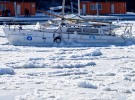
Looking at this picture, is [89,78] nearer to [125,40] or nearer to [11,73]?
[11,73]

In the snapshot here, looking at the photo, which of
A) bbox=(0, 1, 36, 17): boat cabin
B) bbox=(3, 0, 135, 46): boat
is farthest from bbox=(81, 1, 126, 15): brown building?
bbox=(3, 0, 135, 46): boat

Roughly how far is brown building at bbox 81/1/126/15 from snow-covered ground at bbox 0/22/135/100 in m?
36.1

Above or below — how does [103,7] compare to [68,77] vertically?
above

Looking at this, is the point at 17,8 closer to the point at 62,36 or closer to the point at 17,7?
the point at 17,7

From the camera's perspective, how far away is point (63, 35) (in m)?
26.1

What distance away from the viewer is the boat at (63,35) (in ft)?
85.0

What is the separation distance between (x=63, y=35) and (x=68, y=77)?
12682 millimetres

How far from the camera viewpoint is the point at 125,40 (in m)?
26.3

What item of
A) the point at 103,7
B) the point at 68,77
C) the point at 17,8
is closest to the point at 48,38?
the point at 68,77

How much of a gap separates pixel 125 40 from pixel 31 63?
36.8 ft

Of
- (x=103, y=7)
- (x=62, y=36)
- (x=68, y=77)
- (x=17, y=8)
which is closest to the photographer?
(x=68, y=77)

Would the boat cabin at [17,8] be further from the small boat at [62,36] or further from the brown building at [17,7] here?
the small boat at [62,36]

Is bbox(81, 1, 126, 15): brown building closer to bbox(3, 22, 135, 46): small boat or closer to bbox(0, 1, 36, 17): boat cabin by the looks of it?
bbox(0, 1, 36, 17): boat cabin

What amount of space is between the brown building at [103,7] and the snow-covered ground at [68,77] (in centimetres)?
3610
